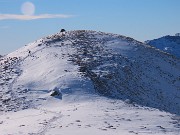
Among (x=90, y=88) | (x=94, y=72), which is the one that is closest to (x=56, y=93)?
(x=90, y=88)

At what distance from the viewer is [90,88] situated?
35.3 metres

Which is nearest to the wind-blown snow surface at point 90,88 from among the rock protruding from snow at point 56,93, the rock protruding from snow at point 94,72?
the rock protruding from snow at point 94,72

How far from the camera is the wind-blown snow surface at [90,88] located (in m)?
23.4

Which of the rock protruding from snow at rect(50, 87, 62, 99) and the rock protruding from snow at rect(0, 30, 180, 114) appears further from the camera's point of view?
the rock protruding from snow at rect(0, 30, 180, 114)

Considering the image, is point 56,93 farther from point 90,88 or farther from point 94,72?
point 94,72

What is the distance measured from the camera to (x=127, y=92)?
1517 inches

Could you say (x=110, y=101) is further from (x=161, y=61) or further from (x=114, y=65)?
(x=161, y=61)

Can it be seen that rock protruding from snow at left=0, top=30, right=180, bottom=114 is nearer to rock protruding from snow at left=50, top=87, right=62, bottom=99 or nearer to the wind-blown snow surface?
the wind-blown snow surface

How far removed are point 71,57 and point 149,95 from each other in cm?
1111

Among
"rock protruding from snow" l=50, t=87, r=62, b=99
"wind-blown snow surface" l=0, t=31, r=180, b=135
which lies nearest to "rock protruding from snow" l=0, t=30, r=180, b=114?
"wind-blown snow surface" l=0, t=31, r=180, b=135

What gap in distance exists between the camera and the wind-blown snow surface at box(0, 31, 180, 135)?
23.4m

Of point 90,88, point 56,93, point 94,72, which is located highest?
point 94,72

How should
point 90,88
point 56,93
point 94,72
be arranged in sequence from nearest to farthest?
point 56,93 → point 90,88 → point 94,72

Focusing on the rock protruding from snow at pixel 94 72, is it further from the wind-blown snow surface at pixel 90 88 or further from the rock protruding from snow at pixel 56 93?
the rock protruding from snow at pixel 56 93
